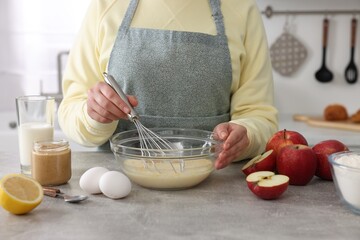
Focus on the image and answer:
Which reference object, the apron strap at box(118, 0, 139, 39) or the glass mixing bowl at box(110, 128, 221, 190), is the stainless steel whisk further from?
the apron strap at box(118, 0, 139, 39)

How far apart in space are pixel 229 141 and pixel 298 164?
0.15m

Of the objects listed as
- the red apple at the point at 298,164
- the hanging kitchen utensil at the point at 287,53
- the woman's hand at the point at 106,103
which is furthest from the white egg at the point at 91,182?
the hanging kitchen utensil at the point at 287,53

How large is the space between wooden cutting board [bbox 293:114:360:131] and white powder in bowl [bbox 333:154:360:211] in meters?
1.34

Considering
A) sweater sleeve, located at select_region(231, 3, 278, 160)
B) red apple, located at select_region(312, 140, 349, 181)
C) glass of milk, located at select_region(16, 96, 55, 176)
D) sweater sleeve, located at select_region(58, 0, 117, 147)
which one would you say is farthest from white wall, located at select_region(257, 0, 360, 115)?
glass of milk, located at select_region(16, 96, 55, 176)

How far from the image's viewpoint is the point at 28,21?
2742 mm

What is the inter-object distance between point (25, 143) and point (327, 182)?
2.24 feet

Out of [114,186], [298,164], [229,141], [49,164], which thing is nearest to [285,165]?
[298,164]

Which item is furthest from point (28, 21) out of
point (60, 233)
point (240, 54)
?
point (60, 233)

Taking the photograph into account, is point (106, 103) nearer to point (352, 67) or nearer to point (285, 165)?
point (285, 165)

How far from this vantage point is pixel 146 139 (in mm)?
1249

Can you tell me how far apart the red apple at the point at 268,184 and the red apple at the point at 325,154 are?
0.48ft

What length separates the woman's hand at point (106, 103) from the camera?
111 centimetres

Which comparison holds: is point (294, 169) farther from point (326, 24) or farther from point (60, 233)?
point (326, 24)

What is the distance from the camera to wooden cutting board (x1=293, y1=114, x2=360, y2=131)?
2307 millimetres
